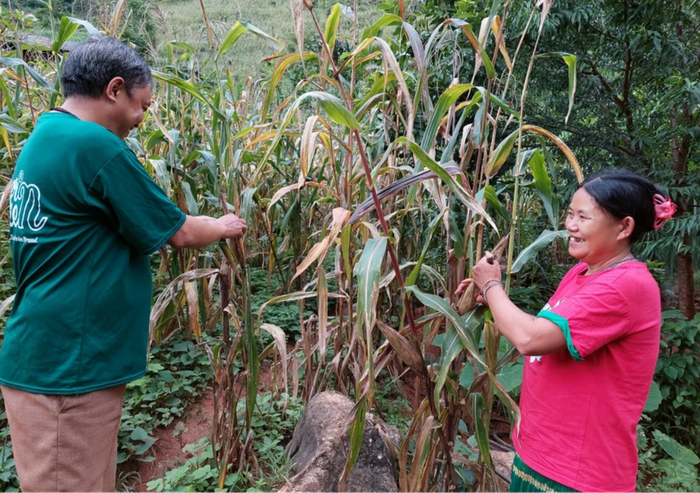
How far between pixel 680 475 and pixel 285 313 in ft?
7.15

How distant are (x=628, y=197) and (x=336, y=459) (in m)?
1.35

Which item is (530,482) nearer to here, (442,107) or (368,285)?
(368,285)

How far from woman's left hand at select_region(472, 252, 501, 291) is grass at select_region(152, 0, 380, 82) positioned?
953 mm

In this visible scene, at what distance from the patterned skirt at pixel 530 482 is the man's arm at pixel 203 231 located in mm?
1028

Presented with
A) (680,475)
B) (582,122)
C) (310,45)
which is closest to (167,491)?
(680,475)

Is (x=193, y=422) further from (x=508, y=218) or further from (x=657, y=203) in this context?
(x=657, y=203)

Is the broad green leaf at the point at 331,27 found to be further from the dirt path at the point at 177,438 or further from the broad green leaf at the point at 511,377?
the dirt path at the point at 177,438

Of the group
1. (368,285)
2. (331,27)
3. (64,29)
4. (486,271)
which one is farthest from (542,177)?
(64,29)

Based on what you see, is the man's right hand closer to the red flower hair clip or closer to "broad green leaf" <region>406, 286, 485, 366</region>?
"broad green leaf" <region>406, 286, 485, 366</region>

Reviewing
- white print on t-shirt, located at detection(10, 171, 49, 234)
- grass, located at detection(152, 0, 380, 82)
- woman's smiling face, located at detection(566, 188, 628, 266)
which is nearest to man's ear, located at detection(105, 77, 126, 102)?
white print on t-shirt, located at detection(10, 171, 49, 234)

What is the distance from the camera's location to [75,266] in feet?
4.00

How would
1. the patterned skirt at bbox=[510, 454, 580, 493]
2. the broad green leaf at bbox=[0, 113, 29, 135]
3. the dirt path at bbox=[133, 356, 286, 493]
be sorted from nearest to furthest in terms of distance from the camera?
the patterned skirt at bbox=[510, 454, 580, 493]
the broad green leaf at bbox=[0, 113, 29, 135]
the dirt path at bbox=[133, 356, 286, 493]

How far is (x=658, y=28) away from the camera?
250cm

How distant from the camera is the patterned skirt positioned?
1.17 meters
